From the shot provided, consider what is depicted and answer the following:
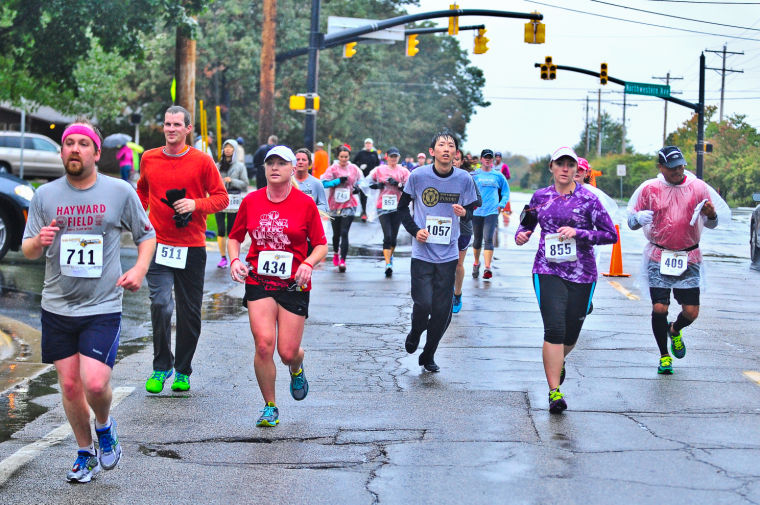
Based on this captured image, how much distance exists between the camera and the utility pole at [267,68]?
33906 millimetres

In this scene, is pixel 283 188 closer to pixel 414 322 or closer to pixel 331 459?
pixel 331 459

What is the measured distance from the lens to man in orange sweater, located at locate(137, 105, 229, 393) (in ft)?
25.7

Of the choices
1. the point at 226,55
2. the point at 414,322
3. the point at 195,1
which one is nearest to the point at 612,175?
the point at 226,55

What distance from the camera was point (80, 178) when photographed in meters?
→ 5.68

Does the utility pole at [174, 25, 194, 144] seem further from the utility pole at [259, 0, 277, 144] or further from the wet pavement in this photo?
the utility pole at [259, 0, 277, 144]

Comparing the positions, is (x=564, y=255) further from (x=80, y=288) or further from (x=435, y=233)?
(x=80, y=288)

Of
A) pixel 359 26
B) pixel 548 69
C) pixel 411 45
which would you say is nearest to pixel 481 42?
pixel 411 45

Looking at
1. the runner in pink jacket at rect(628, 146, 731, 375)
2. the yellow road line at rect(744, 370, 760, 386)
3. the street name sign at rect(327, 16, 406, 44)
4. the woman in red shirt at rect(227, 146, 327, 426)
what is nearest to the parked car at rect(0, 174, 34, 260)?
the woman in red shirt at rect(227, 146, 327, 426)

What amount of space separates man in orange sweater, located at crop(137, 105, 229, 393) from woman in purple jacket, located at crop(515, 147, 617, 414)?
7.54 feet

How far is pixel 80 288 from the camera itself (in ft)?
18.6

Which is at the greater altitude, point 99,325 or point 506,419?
point 99,325

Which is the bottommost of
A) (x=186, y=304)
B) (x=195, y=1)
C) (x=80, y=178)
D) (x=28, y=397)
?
(x=28, y=397)

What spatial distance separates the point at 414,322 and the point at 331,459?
2995 millimetres

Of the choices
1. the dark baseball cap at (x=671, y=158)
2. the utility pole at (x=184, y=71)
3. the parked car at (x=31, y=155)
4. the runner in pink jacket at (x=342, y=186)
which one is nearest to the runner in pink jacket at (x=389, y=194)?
the runner in pink jacket at (x=342, y=186)
